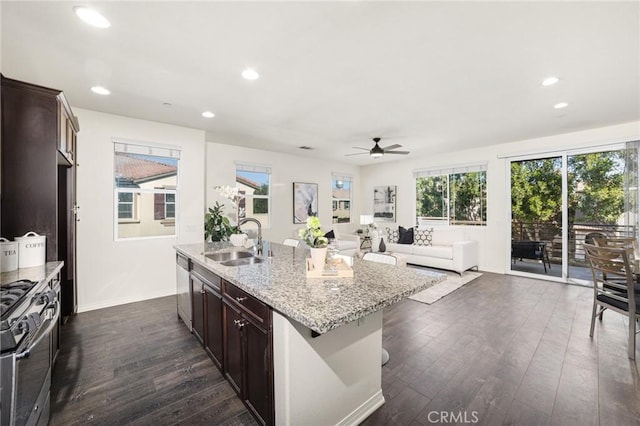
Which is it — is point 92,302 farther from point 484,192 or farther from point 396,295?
point 484,192

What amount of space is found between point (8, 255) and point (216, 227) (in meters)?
2.65

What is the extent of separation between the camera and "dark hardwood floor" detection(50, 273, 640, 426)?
1699 millimetres

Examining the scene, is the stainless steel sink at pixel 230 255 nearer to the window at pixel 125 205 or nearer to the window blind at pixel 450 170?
the window at pixel 125 205

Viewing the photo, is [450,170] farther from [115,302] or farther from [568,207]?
[115,302]

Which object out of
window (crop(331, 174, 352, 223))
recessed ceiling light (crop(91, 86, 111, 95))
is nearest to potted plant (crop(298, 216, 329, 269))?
recessed ceiling light (crop(91, 86, 111, 95))

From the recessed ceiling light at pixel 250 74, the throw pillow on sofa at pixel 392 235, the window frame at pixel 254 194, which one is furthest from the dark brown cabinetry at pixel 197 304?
the throw pillow on sofa at pixel 392 235

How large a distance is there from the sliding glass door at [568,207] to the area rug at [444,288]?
106 centimetres

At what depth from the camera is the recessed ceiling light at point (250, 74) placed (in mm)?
2467

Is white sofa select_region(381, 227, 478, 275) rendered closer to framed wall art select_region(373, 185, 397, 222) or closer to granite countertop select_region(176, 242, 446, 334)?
framed wall art select_region(373, 185, 397, 222)

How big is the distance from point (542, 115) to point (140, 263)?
6067 mm

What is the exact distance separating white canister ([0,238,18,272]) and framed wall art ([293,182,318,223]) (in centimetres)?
471

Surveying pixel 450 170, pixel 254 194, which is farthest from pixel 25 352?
pixel 450 170

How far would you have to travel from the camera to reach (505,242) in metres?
5.26

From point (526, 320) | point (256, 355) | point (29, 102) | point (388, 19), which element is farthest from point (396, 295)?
point (29, 102)
